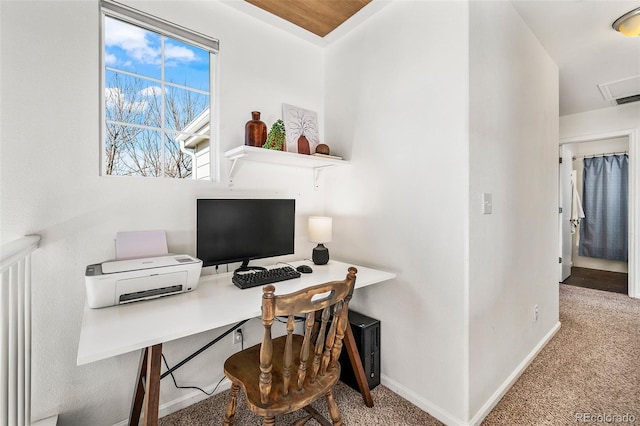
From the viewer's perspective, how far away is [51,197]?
1.39 m

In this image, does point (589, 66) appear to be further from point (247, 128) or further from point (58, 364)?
point (58, 364)

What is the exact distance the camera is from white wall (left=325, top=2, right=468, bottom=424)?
157 centimetres

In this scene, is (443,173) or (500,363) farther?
(500,363)

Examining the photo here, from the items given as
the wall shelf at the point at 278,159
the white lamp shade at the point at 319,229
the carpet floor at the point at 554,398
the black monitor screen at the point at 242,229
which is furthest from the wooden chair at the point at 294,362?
the wall shelf at the point at 278,159

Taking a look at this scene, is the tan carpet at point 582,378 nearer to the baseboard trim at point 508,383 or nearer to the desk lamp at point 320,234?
the baseboard trim at point 508,383

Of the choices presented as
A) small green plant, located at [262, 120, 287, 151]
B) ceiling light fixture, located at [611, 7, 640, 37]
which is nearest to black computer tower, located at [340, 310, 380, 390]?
small green plant, located at [262, 120, 287, 151]

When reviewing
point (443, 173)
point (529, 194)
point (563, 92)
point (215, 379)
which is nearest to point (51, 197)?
point (215, 379)

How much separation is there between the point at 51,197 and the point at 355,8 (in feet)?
6.92

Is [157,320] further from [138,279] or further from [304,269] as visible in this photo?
[304,269]

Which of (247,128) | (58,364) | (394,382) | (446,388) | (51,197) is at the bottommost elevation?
(394,382)

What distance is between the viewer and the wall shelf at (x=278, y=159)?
175 centimetres

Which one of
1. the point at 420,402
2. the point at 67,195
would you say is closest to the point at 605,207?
the point at 420,402

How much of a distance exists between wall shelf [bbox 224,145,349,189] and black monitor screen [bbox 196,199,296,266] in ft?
0.90

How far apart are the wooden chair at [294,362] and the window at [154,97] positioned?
120 cm
